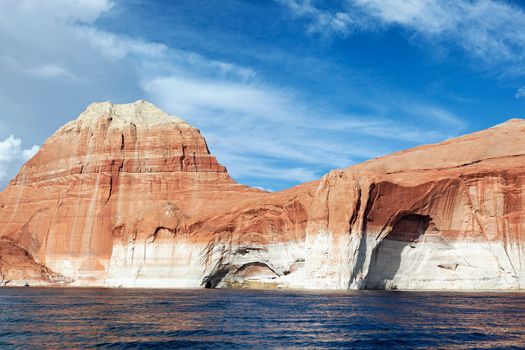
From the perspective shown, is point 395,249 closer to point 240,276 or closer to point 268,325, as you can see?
point 240,276

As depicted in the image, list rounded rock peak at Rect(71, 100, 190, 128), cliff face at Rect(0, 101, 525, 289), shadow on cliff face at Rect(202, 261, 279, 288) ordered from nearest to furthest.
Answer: cliff face at Rect(0, 101, 525, 289), shadow on cliff face at Rect(202, 261, 279, 288), rounded rock peak at Rect(71, 100, 190, 128)

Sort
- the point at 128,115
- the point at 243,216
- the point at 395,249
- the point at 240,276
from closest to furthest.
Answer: the point at 395,249, the point at 243,216, the point at 240,276, the point at 128,115

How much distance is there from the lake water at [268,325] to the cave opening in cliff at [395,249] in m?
21.0

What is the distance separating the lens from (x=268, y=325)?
28.7m

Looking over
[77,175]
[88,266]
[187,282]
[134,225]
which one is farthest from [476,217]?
[77,175]

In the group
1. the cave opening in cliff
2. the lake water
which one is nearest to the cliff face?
the cave opening in cliff

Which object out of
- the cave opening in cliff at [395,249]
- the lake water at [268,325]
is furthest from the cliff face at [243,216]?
the lake water at [268,325]

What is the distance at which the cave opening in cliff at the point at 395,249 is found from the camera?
62.0 metres

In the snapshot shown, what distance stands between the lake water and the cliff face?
19815 mm

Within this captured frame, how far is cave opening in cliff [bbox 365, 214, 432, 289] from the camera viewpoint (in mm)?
62000

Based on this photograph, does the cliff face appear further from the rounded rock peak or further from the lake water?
the lake water

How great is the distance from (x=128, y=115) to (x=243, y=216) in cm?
3865

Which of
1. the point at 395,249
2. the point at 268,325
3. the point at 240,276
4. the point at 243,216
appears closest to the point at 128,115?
the point at 243,216

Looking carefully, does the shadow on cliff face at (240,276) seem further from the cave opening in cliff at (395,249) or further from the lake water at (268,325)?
the lake water at (268,325)
